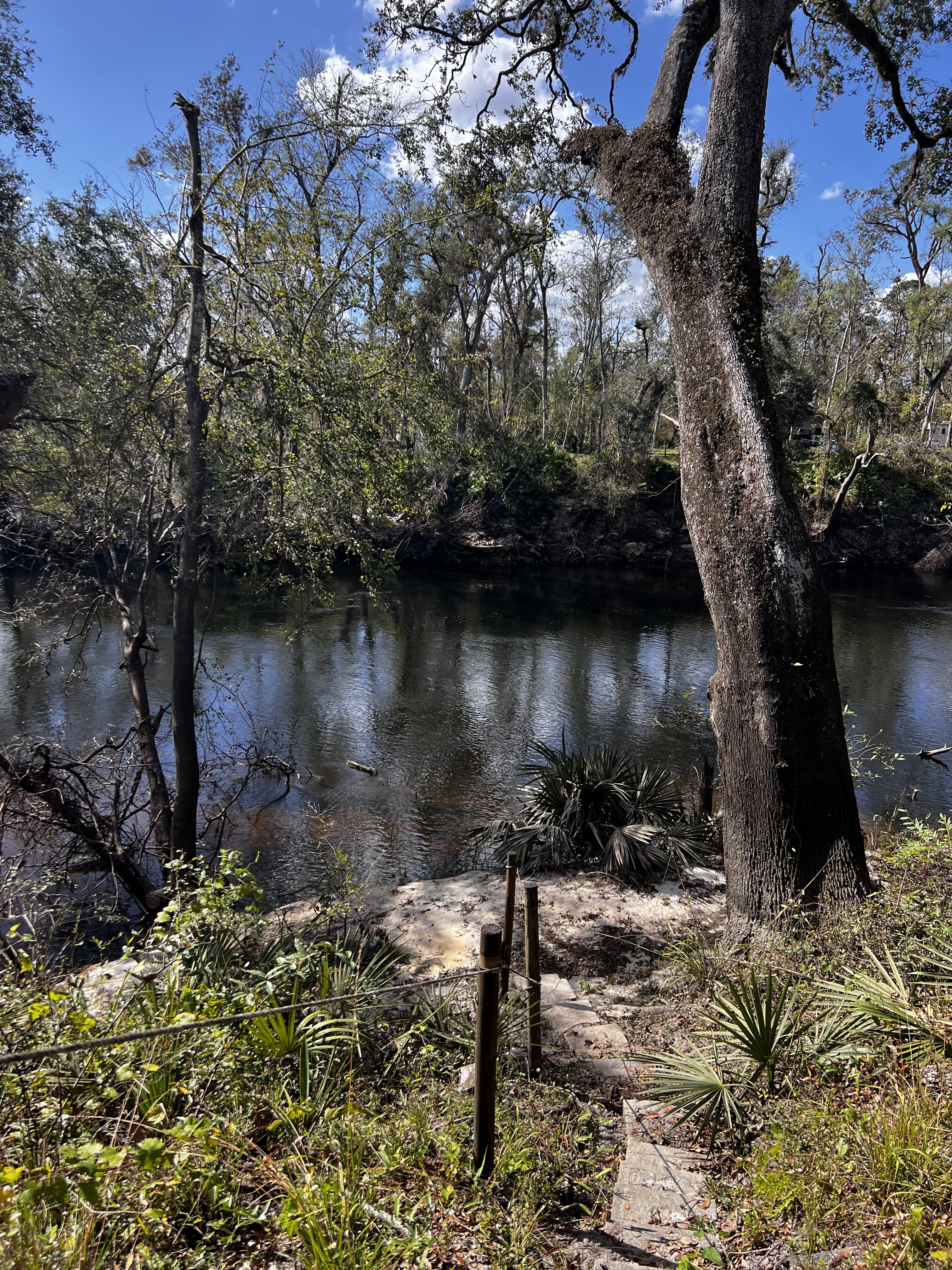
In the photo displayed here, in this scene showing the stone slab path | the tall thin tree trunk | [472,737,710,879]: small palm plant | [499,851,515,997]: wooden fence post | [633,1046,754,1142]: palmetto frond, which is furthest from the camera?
the tall thin tree trunk

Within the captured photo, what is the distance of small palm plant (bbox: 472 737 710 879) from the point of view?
7.66 metres

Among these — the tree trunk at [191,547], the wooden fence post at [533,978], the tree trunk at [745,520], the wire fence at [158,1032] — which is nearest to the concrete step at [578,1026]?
the wooden fence post at [533,978]

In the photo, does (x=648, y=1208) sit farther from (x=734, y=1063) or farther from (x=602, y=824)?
(x=602, y=824)

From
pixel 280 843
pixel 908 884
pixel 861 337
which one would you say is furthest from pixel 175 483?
pixel 861 337

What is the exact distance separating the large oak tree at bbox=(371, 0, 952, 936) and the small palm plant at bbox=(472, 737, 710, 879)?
7.75 feet

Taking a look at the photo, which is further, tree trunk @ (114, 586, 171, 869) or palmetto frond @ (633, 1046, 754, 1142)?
tree trunk @ (114, 586, 171, 869)

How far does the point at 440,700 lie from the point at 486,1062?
13.4 meters

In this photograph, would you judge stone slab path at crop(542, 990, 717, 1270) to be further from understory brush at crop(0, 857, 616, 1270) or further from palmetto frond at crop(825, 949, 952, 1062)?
palmetto frond at crop(825, 949, 952, 1062)

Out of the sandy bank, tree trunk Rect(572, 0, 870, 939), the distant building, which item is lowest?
the sandy bank

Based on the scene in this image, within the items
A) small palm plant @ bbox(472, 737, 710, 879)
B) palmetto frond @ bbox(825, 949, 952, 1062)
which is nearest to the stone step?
palmetto frond @ bbox(825, 949, 952, 1062)

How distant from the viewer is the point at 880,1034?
3.49 metres

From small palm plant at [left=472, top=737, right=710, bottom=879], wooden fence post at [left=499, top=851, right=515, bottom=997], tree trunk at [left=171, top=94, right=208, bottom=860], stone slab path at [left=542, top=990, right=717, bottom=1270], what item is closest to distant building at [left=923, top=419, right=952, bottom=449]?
small palm plant at [left=472, top=737, right=710, bottom=879]

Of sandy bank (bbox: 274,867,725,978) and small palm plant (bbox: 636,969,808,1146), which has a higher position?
small palm plant (bbox: 636,969,808,1146)

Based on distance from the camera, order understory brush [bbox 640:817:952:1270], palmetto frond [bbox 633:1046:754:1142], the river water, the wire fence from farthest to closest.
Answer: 1. the river water
2. palmetto frond [bbox 633:1046:754:1142]
3. understory brush [bbox 640:817:952:1270]
4. the wire fence
